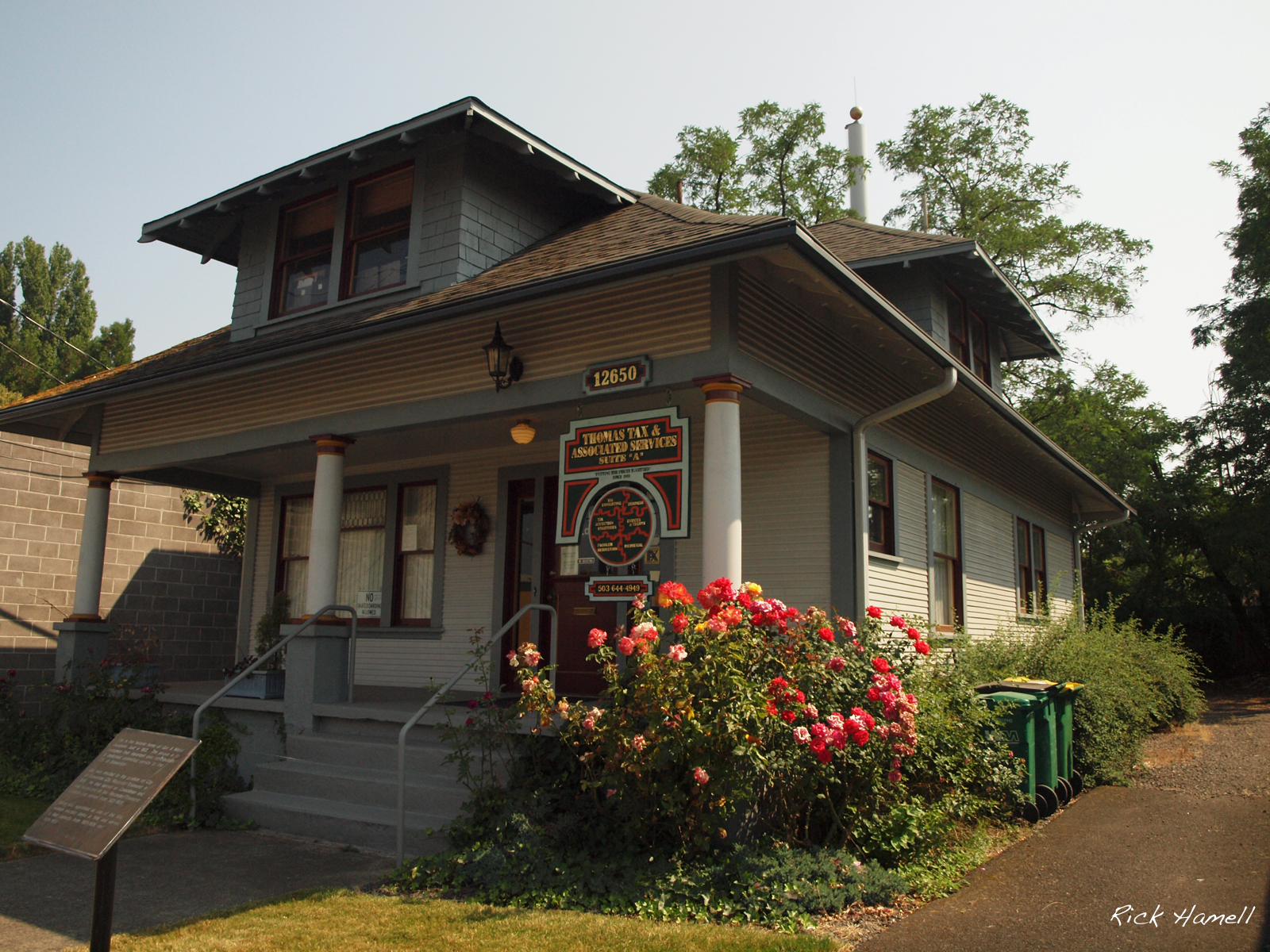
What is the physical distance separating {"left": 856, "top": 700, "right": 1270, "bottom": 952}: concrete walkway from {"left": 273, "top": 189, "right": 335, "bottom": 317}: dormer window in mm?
8674

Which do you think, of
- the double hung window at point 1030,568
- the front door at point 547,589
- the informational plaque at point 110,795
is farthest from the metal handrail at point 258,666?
the double hung window at point 1030,568

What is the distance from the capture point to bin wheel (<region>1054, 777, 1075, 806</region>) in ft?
27.0

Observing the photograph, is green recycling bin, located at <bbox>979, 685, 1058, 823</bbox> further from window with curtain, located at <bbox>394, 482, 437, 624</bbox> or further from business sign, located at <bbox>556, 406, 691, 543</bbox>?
window with curtain, located at <bbox>394, 482, 437, 624</bbox>

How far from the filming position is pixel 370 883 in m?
6.03

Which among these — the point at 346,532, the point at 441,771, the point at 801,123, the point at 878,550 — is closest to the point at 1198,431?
the point at 801,123

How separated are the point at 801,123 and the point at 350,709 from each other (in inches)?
816

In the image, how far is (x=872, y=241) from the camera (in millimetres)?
12695

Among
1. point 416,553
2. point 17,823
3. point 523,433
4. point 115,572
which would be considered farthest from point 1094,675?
point 115,572

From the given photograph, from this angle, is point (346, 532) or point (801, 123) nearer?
point (346, 532)

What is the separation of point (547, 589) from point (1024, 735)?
4.92 m

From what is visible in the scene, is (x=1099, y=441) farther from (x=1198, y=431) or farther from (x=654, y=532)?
(x=654, y=532)

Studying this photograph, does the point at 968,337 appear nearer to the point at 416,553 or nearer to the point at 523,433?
the point at 523,433

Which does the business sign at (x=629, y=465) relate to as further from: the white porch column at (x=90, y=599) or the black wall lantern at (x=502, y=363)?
the white porch column at (x=90, y=599)

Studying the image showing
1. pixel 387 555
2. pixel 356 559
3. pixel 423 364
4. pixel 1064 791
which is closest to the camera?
pixel 1064 791
